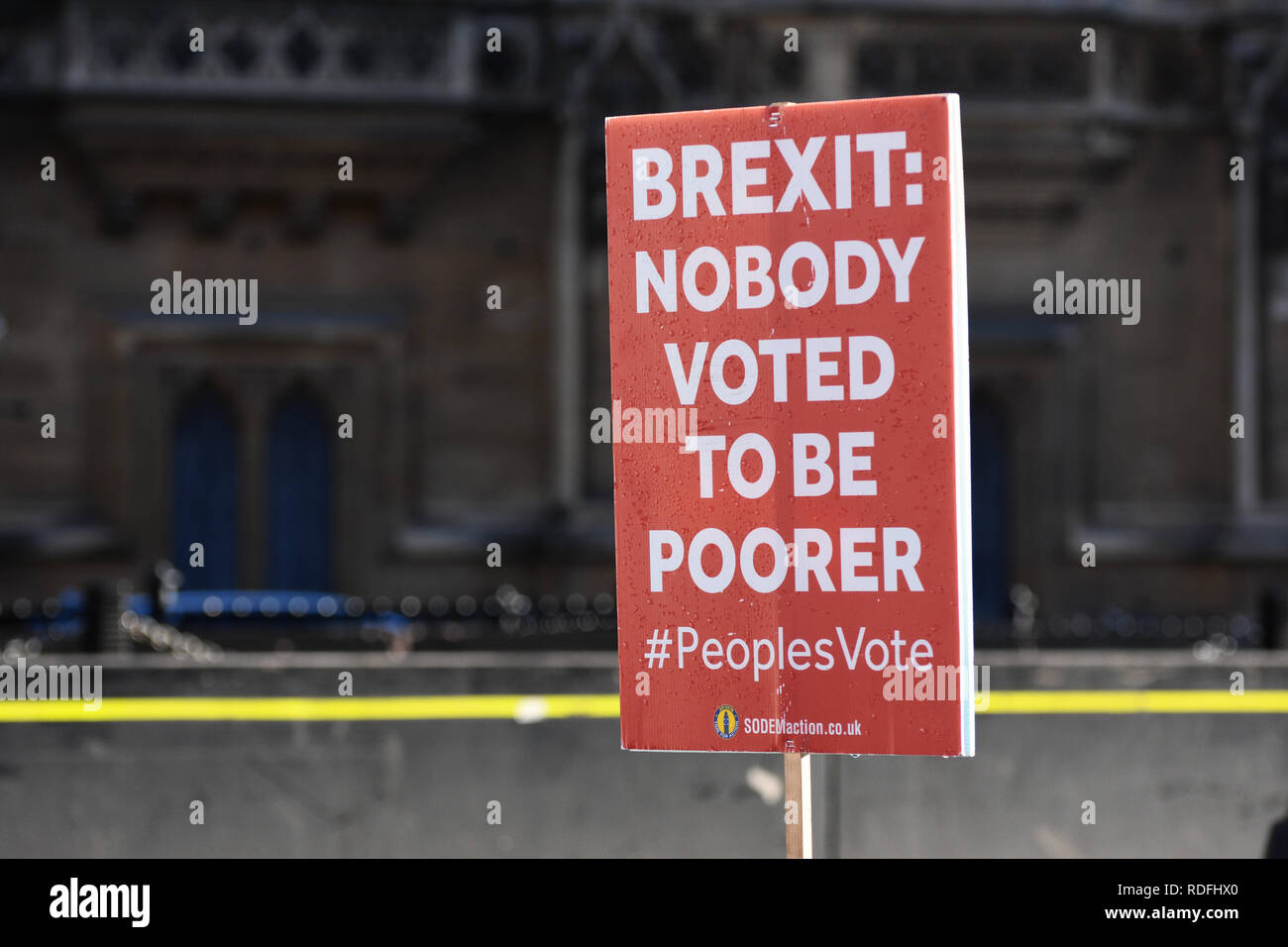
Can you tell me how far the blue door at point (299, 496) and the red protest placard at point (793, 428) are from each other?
37.1 feet

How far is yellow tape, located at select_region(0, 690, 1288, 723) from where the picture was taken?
564 cm

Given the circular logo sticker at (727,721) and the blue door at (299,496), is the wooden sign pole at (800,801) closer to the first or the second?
the circular logo sticker at (727,721)

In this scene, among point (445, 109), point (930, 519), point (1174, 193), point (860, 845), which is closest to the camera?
point (930, 519)

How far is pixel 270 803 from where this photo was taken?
561cm

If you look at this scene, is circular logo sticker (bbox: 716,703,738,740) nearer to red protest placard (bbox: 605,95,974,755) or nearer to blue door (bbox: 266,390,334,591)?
red protest placard (bbox: 605,95,974,755)

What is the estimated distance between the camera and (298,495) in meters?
14.7

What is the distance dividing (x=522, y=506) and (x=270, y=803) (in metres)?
8.82

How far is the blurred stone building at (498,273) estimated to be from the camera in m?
13.8

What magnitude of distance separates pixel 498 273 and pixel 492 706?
9.29 meters

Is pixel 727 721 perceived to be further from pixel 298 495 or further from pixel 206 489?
pixel 206 489

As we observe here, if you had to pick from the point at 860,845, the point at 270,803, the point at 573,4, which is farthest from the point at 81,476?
the point at 860,845

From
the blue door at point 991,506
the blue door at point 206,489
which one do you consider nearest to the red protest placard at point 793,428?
the blue door at point 206,489

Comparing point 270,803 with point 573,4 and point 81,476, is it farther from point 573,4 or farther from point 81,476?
point 573,4

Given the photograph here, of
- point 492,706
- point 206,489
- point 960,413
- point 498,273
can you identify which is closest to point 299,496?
point 206,489
